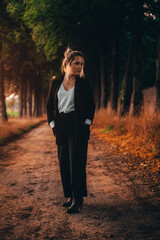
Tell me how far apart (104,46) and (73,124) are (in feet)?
52.5

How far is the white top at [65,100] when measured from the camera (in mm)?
3447

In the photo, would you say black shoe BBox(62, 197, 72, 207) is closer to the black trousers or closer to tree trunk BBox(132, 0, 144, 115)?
the black trousers

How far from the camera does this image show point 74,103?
11.2 ft

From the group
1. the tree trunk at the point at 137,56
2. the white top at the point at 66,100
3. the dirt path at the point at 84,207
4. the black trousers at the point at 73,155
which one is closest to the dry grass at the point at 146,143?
the dirt path at the point at 84,207

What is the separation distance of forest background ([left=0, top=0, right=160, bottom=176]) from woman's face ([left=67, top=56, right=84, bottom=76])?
A: 9.60 feet

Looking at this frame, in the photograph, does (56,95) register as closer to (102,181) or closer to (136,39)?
(102,181)

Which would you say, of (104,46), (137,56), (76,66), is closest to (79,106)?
(76,66)

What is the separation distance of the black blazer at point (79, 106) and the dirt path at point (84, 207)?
108 cm

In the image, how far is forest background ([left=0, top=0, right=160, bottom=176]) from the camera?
8.72 metres

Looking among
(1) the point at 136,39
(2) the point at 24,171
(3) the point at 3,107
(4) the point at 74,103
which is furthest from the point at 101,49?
(4) the point at 74,103

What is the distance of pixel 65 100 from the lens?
11.5 feet

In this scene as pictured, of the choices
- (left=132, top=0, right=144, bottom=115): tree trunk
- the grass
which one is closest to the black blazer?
the grass

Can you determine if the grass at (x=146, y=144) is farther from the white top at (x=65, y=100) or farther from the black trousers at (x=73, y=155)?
the white top at (x=65, y=100)

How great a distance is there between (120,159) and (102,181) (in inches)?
78.6
